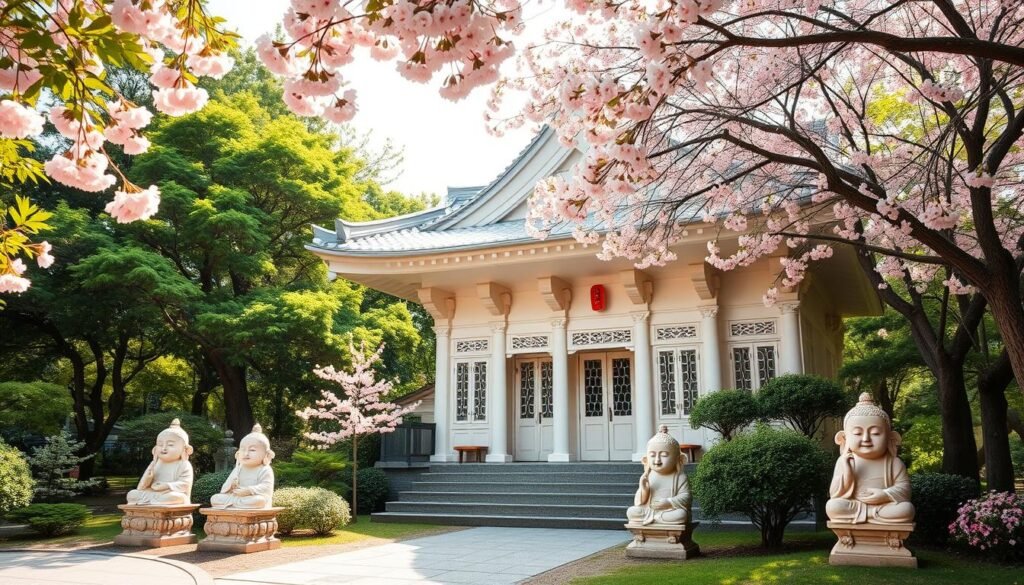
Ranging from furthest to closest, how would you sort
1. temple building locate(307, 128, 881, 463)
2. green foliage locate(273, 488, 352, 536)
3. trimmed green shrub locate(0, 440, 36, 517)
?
temple building locate(307, 128, 881, 463)
trimmed green shrub locate(0, 440, 36, 517)
green foliage locate(273, 488, 352, 536)

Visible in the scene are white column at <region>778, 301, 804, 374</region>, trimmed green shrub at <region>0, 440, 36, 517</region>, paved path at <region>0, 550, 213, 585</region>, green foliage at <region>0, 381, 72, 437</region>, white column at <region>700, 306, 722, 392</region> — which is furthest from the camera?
green foliage at <region>0, 381, 72, 437</region>

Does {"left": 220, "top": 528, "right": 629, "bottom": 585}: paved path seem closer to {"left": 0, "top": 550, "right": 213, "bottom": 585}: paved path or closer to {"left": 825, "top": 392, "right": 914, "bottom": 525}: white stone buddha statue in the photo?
{"left": 0, "top": 550, "right": 213, "bottom": 585}: paved path

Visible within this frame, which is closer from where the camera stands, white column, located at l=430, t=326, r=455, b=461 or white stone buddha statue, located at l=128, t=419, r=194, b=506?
white stone buddha statue, located at l=128, t=419, r=194, b=506

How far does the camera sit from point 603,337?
13.0 metres

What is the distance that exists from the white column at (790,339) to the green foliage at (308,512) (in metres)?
7.30

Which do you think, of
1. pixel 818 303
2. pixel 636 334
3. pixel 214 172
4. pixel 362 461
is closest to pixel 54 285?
pixel 214 172

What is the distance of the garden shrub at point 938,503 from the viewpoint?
24.6ft

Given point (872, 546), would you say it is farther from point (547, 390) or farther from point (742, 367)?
point (547, 390)

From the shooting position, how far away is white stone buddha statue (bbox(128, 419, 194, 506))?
9.32 m

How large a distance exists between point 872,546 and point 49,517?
10.6 meters

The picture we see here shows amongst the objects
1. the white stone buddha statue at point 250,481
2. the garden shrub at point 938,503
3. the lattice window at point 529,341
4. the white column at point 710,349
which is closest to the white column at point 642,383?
the white column at point 710,349

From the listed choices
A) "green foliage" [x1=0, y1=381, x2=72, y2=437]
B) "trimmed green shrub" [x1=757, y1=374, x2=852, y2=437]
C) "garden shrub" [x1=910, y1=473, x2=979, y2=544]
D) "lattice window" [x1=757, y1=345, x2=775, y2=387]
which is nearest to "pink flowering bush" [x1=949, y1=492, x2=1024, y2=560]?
"garden shrub" [x1=910, y1=473, x2=979, y2=544]

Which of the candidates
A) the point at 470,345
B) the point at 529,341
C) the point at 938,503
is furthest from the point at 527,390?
the point at 938,503

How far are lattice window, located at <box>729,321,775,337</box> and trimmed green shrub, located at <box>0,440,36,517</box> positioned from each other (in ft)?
36.3
